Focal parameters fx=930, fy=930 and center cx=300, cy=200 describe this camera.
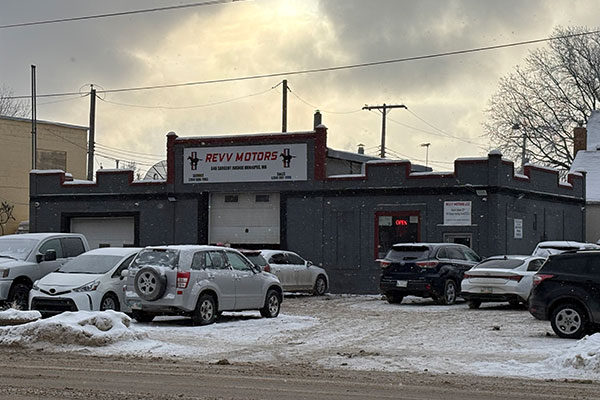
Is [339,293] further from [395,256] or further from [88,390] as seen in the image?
[88,390]

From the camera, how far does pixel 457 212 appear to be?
32844 millimetres

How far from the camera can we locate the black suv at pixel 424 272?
25.8 meters

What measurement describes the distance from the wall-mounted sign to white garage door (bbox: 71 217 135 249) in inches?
595

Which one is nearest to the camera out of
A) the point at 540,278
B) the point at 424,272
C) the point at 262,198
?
the point at 540,278

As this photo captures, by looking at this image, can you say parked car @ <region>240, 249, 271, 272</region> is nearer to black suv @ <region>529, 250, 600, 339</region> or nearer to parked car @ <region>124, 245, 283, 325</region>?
parked car @ <region>124, 245, 283, 325</region>

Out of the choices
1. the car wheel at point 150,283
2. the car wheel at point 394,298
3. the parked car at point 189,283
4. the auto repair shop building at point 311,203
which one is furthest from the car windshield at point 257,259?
the car wheel at point 150,283

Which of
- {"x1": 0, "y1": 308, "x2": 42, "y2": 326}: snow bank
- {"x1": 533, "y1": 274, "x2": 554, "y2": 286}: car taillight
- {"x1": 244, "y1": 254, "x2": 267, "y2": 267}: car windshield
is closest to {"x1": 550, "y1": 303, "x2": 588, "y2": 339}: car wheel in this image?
{"x1": 533, "y1": 274, "x2": 554, "y2": 286}: car taillight

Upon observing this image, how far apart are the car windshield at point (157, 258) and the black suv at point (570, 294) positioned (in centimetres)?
713

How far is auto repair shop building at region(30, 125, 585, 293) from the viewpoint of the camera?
32969mm

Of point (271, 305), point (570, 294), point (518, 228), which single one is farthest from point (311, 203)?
point (570, 294)

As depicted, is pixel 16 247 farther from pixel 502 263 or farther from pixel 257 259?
pixel 502 263

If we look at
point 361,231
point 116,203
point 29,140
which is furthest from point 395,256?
point 29,140

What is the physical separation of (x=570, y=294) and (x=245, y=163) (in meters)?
20.4

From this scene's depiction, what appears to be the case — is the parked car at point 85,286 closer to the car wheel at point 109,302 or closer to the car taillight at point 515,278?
the car wheel at point 109,302
